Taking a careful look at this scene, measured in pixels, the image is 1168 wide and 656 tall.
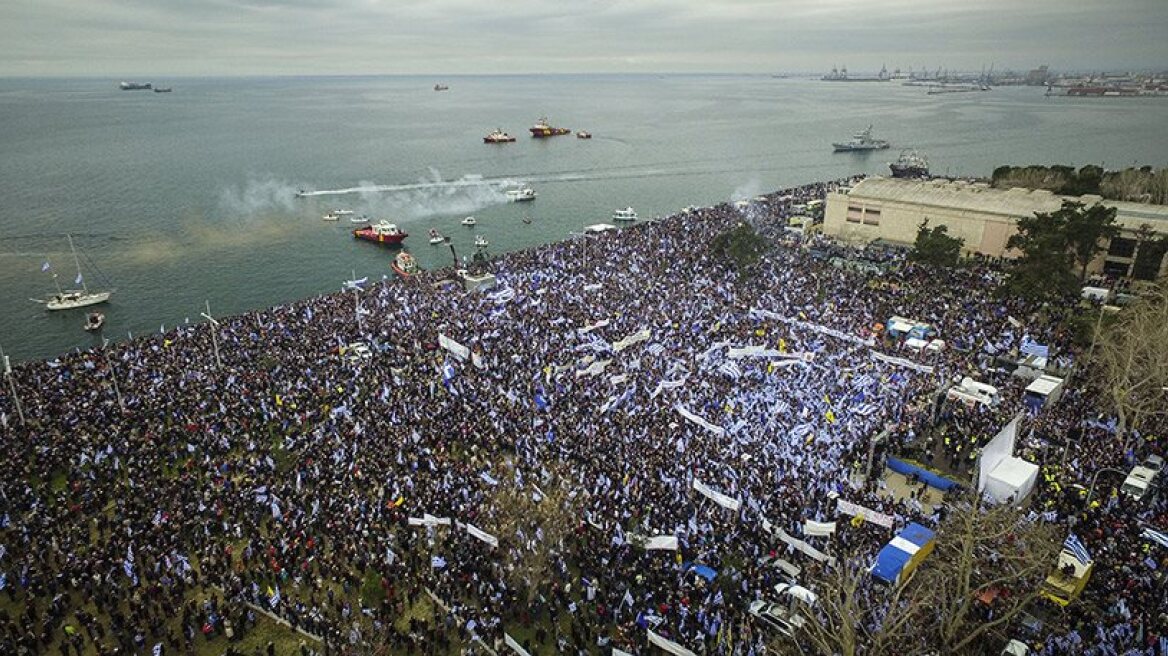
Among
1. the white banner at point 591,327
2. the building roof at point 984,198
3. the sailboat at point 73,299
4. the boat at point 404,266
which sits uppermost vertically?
the building roof at point 984,198

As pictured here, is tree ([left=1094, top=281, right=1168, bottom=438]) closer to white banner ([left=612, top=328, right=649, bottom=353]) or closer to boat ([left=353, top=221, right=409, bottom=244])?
white banner ([left=612, top=328, right=649, bottom=353])

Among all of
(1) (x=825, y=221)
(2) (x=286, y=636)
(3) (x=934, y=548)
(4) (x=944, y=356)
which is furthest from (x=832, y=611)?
(1) (x=825, y=221)

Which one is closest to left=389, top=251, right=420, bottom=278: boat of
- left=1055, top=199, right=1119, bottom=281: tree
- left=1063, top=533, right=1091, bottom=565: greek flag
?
left=1055, top=199, right=1119, bottom=281: tree

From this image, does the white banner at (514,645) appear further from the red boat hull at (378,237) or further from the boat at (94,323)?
the red boat hull at (378,237)

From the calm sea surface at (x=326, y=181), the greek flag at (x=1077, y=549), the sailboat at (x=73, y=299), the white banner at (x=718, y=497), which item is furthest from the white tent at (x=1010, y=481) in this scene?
the sailboat at (x=73, y=299)

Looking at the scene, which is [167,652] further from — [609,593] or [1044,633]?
[1044,633]

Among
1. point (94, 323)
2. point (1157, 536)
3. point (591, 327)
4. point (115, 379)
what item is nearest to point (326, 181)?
point (94, 323)

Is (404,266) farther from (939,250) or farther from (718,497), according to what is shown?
(718,497)
